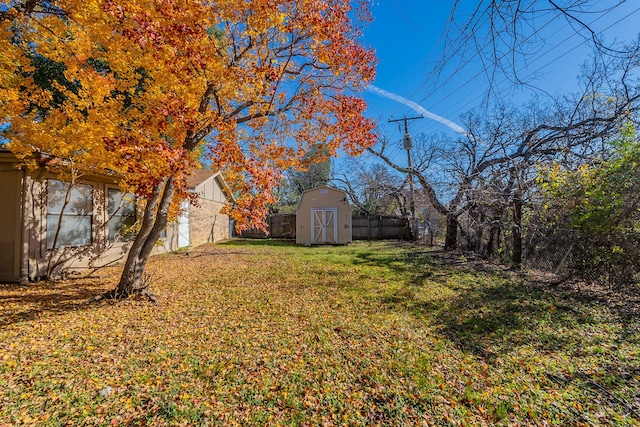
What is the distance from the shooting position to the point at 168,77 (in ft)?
13.9

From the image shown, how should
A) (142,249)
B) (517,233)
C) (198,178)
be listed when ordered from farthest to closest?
1. (198,178)
2. (517,233)
3. (142,249)

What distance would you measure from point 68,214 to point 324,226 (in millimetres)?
9261

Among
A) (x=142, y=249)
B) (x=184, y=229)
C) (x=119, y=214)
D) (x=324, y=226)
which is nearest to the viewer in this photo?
(x=142, y=249)

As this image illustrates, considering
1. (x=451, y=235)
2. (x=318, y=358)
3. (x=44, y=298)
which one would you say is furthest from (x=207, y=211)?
(x=318, y=358)

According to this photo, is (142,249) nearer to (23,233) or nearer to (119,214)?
(23,233)

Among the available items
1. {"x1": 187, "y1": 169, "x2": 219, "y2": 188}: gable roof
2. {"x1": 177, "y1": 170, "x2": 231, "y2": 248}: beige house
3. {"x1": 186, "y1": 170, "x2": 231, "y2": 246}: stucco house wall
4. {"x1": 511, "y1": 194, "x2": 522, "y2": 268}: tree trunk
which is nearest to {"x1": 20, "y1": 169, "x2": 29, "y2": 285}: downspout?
{"x1": 177, "y1": 170, "x2": 231, "y2": 248}: beige house

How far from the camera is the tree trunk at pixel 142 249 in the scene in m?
4.39

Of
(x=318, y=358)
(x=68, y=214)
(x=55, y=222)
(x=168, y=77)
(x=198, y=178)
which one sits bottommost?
(x=318, y=358)

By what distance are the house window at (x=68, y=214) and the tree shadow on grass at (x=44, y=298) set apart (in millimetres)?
988

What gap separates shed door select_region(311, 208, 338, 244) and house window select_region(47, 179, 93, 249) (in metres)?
8.55

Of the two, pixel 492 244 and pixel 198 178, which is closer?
pixel 492 244

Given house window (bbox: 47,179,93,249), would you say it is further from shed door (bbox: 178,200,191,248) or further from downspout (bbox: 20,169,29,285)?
shed door (bbox: 178,200,191,248)

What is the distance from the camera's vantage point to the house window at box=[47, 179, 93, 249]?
5637 mm

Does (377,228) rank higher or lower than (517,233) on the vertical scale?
lower
